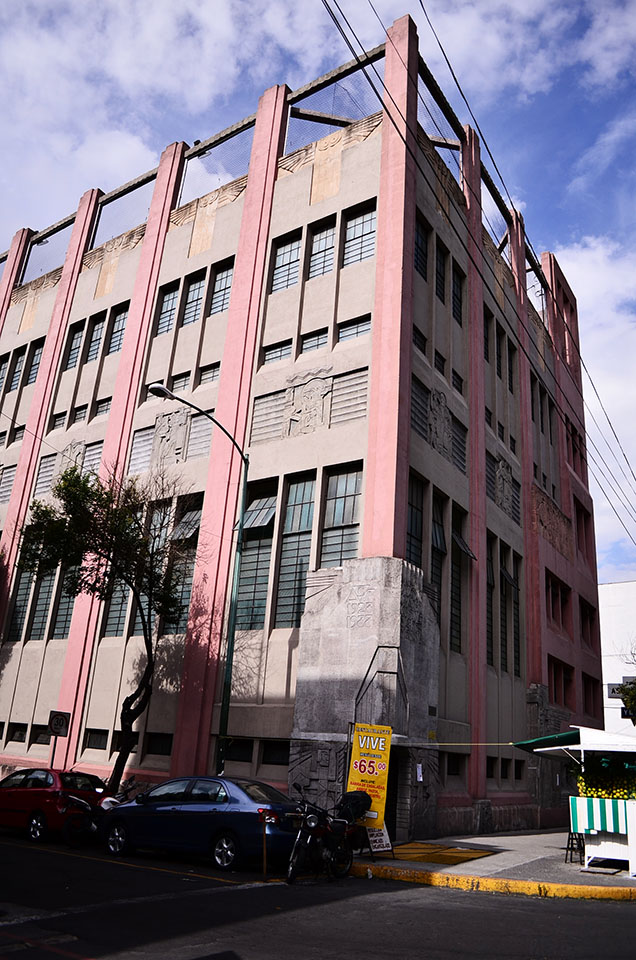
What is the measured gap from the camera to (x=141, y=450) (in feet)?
Result: 88.9

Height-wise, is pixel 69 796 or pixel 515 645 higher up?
pixel 515 645

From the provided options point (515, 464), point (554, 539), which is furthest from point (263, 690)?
point (554, 539)

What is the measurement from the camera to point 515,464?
30.5 meters

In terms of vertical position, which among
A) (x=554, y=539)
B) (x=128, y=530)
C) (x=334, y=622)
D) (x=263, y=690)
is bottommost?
(x=263, y=690)

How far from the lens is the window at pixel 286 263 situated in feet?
82.0

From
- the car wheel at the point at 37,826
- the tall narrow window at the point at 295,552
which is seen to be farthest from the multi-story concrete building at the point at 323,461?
the car wheel at the point at 37,826

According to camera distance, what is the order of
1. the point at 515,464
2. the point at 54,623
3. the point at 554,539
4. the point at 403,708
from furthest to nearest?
the point at 554,539, the point at 515,464, the point at 54,623, the point at 403,708

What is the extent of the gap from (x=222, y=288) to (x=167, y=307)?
10.1 feet

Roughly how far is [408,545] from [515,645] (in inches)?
395

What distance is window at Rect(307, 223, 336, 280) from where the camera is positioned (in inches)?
953

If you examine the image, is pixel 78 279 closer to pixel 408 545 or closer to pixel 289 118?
pixel 289 118

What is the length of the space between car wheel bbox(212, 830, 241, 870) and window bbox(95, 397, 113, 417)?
20498 mm

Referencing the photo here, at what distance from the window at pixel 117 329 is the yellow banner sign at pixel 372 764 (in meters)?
20.3

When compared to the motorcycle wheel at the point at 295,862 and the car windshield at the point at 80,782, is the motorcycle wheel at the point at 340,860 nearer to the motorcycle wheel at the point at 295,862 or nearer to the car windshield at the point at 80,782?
the motorcycle wheel at the point at 295,862
